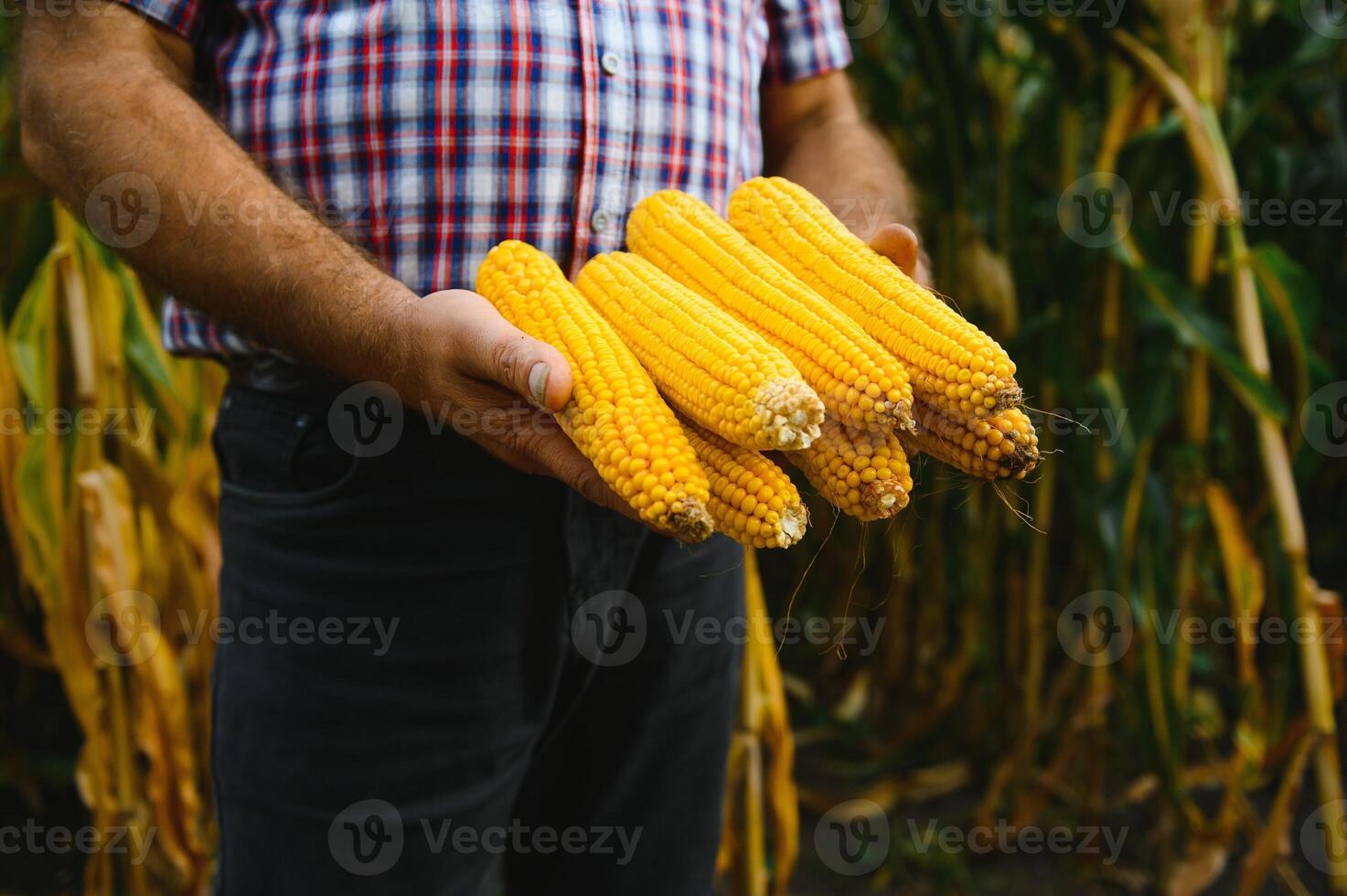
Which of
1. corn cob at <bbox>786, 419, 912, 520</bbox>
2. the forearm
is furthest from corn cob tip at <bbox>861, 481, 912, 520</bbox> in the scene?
the forearm

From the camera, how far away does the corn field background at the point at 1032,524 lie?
169cm

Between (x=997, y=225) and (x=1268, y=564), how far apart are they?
3.23ft

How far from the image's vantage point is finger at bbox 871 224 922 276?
869mm

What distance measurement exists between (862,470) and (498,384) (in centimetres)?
30

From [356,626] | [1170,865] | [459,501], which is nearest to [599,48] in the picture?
[459,501]

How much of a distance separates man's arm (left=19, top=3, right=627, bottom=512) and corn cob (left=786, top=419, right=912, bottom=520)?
0.24m

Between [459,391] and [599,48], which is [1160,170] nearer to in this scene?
[599,48]

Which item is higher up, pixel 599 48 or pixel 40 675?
pixel 599 48

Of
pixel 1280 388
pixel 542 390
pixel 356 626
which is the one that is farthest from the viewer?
pixel 1280 388

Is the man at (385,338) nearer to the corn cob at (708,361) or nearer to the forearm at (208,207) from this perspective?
the forearm at (208,207)

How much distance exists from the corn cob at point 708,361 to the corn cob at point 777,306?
3 centimetres

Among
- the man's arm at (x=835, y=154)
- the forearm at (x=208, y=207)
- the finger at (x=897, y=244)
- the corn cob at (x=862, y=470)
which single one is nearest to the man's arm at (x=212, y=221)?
the forearm at (x=208, y=207)

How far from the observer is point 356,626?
3.22ft

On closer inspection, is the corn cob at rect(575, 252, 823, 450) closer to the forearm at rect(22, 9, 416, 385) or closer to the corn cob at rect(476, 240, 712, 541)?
the corn cob at rect(476, 240, 712, 541)
